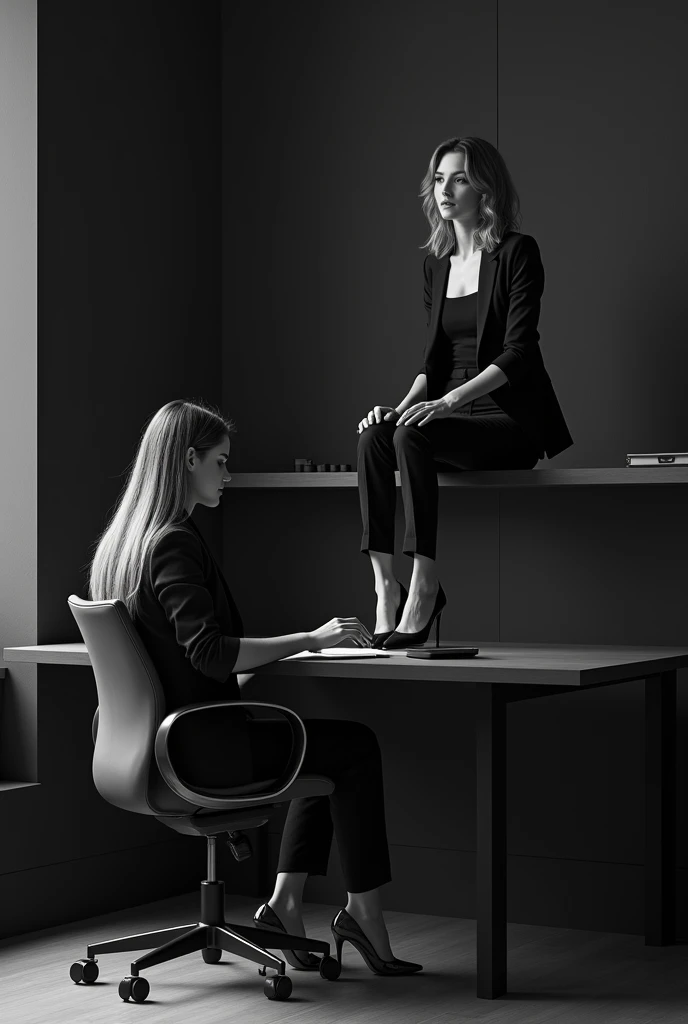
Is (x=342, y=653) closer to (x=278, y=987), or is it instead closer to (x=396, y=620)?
(x=396, y=620)

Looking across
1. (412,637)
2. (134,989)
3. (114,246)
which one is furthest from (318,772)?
(114,246)

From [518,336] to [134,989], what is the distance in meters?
2.04

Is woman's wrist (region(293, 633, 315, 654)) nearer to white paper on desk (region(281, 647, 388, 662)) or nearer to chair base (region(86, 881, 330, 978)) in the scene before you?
white paper on desk (region(281, 647, 388, 662))

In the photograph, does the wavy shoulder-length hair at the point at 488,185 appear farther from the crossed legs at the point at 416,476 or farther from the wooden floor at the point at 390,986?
the wooden floor at the point at 390,986

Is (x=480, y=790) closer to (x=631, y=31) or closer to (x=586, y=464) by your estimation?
(x=586, y=464)

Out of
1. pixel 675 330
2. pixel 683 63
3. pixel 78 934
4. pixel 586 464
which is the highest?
pixel 683 63

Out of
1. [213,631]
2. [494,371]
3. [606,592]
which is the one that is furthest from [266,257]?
[213,631]

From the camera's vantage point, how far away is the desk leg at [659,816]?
418cm

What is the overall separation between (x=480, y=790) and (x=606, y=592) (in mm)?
1122

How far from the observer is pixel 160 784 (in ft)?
11.2

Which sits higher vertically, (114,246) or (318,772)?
(114,246)

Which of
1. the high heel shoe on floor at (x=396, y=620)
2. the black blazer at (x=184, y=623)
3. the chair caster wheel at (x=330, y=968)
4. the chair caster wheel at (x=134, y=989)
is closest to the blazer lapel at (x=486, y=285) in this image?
the high heel shoe on floor at (x=396, y=620)

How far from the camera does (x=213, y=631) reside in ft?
10.9

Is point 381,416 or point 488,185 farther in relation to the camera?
point 488,185
